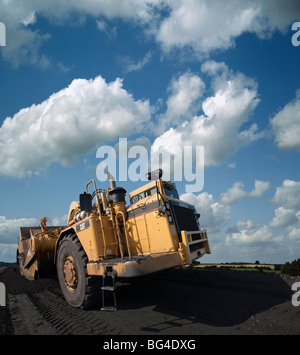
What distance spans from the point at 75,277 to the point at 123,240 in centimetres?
162

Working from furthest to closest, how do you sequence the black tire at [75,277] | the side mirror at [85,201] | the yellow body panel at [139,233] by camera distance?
1. the side mirror at [85,201]
2. the black tire at [75,277]
3. the yellow body panel at [139,233]

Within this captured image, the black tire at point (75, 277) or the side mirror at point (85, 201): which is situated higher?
the side mirror at point (85, 201)

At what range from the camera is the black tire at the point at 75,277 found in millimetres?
5820

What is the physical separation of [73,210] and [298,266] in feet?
27.5

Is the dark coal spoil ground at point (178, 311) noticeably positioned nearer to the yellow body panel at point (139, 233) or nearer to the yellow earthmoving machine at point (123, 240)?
the yellow earthmoving machine at point (123, 240)

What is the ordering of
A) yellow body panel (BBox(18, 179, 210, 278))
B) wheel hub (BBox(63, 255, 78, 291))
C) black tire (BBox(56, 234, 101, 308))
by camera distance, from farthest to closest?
1. wheel hub (BBox(63, 255, 78, 291))
2. black tire (BBox(56, 234, 101, 308))
3. yellow body panel (BBox(18, 179, 210, 278))

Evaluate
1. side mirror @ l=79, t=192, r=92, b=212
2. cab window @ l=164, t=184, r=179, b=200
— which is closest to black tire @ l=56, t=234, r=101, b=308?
side mirror @ l=79, t=192, r=92, b=212

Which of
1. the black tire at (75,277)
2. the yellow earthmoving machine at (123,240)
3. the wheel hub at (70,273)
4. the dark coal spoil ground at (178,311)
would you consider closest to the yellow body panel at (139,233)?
the yellow earthmoving machine at (123,240)

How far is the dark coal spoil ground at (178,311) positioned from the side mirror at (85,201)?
258 cm

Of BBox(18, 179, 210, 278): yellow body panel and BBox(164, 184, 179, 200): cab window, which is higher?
BBox(164, 184, 179, 200): cab window

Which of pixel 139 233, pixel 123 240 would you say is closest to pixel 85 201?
pixel 123 240

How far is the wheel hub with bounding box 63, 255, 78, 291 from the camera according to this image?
638 centimetres

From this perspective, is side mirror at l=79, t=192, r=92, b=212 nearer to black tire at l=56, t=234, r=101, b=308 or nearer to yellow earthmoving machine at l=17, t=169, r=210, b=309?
yellow earthmoving machine at l=17, t=169, r=210, b=309
